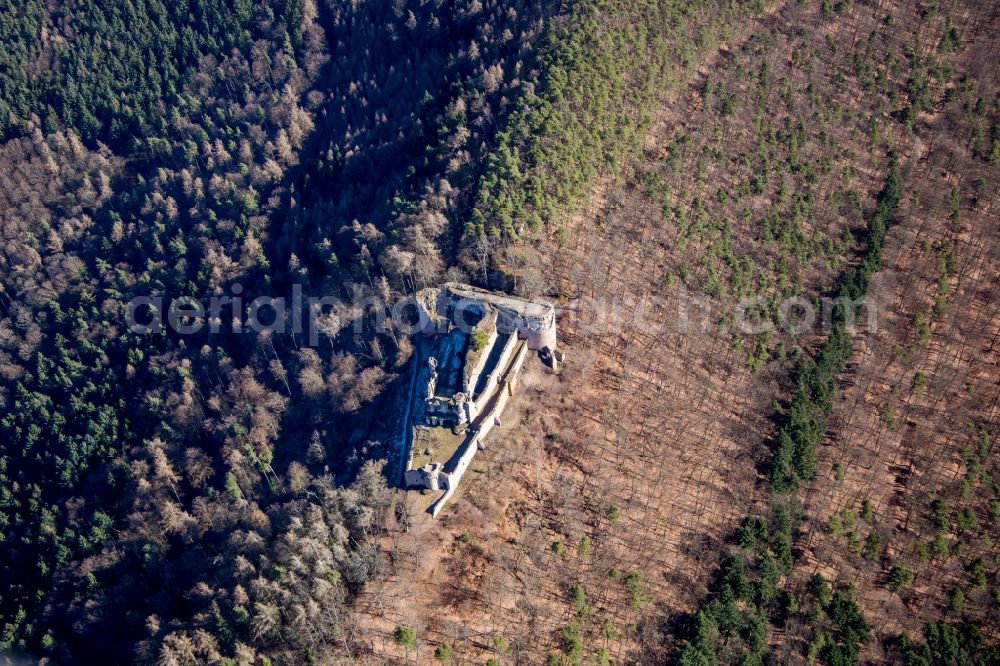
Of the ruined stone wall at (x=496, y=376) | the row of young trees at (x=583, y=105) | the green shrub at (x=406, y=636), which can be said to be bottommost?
the green shrub at (x=406, y=636)

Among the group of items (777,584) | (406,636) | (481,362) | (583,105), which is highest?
(583,105)

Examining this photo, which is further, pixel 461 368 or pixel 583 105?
pixel 583 105

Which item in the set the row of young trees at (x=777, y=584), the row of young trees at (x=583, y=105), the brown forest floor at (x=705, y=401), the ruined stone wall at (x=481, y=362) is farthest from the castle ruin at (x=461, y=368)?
the row of young trees at (x=777, y=584)

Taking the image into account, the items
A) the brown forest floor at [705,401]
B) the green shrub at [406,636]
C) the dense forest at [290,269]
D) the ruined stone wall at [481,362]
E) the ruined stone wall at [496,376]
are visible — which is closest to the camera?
the green shrub at [406,636]

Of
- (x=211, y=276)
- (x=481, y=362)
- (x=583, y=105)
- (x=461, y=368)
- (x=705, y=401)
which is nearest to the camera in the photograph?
(x=461, y=368)

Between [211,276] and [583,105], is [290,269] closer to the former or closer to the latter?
[211,276]


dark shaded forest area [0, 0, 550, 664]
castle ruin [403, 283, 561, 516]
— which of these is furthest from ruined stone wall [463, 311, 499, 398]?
dark shaded forest area [0, 0, 550, 664]

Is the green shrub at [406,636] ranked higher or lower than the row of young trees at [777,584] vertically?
lower

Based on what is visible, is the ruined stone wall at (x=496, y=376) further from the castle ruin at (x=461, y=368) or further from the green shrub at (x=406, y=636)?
the green shrub at (x=406, y=636)

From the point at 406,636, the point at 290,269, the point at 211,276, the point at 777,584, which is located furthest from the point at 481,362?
the point at 211,276
